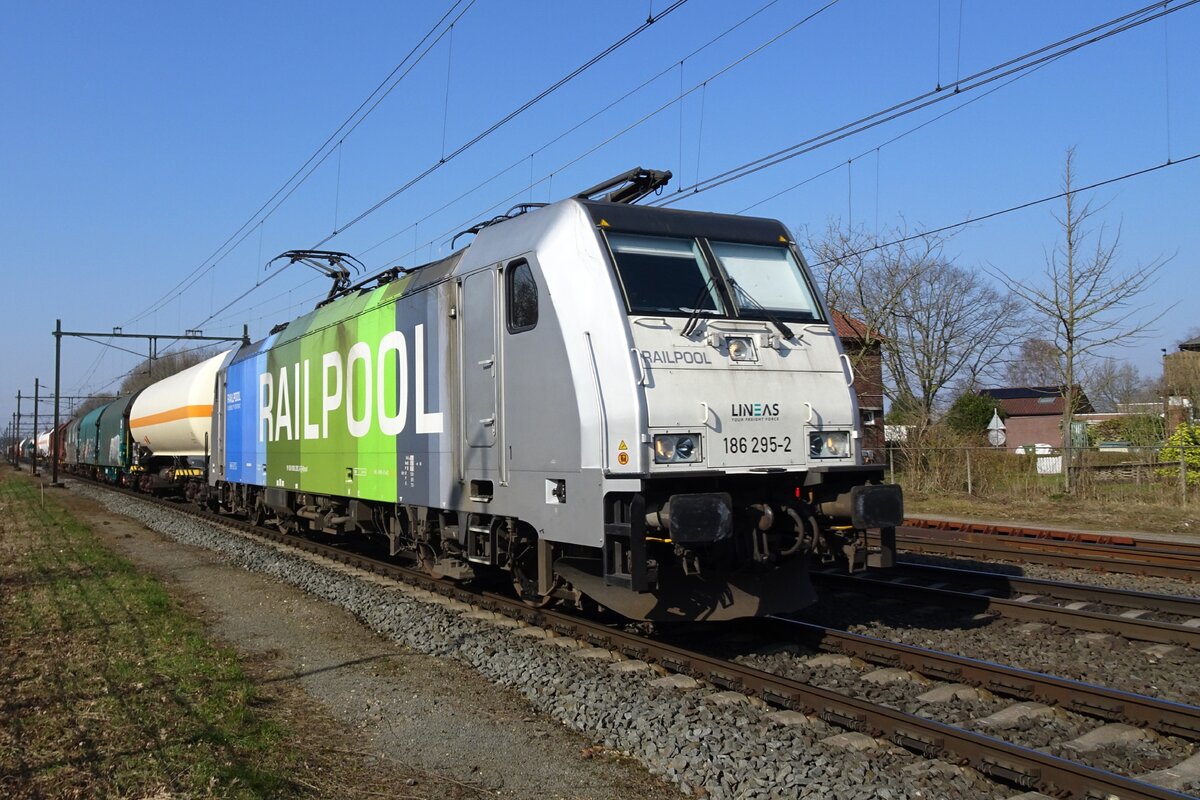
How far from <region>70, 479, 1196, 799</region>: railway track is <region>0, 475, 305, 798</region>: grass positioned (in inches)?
108

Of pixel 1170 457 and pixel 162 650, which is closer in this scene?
pixel 162 650

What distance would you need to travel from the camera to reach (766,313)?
313 inches

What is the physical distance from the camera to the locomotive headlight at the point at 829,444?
7.61 m

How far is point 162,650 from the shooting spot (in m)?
8.20

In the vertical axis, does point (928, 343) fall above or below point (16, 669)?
above

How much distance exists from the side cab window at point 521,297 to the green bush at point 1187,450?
17152mm

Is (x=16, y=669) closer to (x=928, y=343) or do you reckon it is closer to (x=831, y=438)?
(x=831, y=438)

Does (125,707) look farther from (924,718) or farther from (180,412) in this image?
(180,412)

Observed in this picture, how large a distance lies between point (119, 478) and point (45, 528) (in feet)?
56.0

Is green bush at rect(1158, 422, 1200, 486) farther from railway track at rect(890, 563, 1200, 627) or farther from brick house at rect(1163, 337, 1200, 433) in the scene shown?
railway track at rect(890, 563, 1200, 627)

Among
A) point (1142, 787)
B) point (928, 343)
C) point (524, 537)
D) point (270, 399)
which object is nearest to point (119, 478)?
point (270, 399)

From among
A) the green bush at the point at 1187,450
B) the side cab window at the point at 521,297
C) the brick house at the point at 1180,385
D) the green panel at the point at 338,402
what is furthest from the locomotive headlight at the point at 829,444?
the brick house at the point at 1180,385

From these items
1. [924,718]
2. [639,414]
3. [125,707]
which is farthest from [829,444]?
[125,707]

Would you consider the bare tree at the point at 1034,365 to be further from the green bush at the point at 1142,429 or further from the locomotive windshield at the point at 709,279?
the locomotive windshield at the point at 709,279
